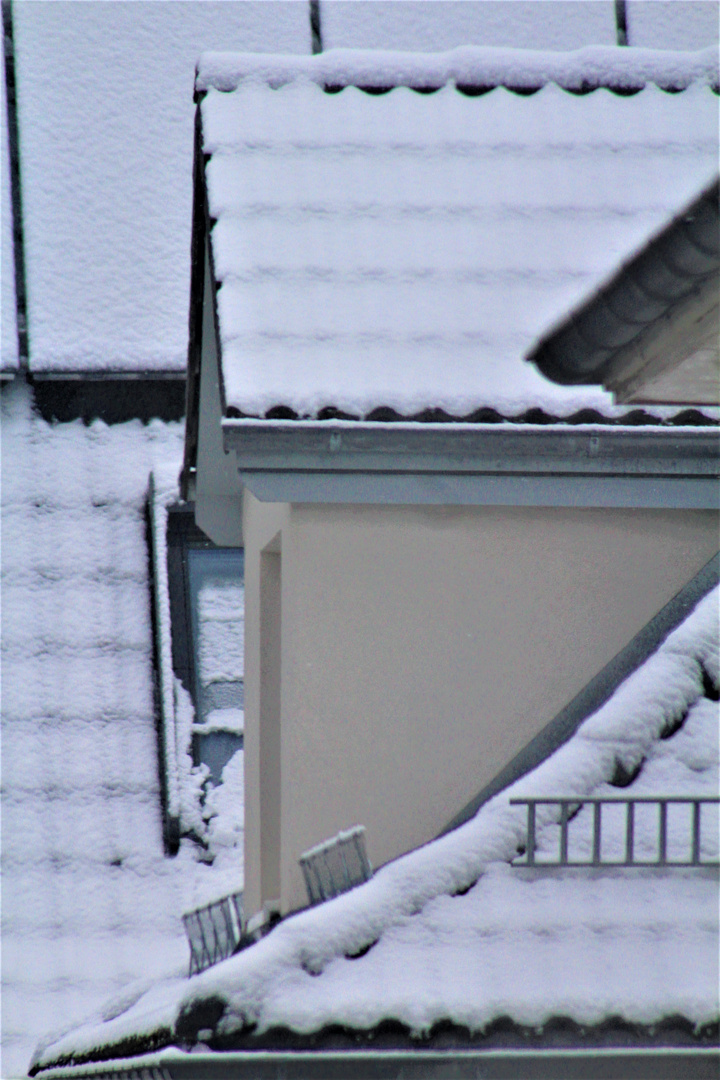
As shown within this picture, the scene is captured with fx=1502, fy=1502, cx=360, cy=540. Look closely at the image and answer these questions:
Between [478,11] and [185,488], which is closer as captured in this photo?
[185,488]

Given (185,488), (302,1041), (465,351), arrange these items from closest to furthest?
(302,1041) < (465,351) < (185,488)

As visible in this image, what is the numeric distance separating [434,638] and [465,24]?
6.37 meters

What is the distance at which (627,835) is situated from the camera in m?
3.62

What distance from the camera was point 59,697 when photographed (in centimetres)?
891

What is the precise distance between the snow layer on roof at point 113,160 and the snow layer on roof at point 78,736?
0.58 metres

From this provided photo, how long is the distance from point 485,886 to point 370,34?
7.30 meters

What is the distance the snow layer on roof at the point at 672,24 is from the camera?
9477 mm

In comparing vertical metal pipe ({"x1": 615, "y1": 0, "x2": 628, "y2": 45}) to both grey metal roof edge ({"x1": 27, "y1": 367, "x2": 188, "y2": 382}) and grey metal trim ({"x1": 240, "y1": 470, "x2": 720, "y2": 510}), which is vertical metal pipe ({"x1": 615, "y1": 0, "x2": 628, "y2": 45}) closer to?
grey metal roof edge ({"x1": 27, "y1": 367, "x2": 188, "y2": 382})

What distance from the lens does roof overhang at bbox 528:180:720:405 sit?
3.18 meters

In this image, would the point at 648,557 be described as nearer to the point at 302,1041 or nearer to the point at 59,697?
the point at 302,1041

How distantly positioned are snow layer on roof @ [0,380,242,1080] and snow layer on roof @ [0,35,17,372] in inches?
10.2

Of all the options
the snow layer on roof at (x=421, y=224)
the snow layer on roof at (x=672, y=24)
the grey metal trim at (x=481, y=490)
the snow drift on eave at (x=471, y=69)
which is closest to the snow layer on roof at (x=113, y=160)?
the snow layer on roof at (x=672, y=24)

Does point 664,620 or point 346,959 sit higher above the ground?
point 664,620

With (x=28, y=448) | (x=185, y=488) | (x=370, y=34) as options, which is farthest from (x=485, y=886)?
(x=370, y=34)
